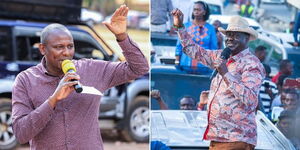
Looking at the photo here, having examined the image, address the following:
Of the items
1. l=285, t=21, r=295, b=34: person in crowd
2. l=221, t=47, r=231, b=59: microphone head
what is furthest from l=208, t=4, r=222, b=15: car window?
l=221, t=47, r=231, b=59: microphone head

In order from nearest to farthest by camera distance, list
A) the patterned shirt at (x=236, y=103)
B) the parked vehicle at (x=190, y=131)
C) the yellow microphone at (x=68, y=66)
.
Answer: the yellow microphone at (x=68, y=66) → the patterned shirt at (x=236, y=103) → the parked vehicle at (x=190, y=131)

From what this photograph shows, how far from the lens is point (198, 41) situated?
4727 millimetres

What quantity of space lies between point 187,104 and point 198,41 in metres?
0.53

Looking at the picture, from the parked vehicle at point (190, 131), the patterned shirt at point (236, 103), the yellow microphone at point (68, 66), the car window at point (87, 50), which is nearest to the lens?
the yellow microphone at point (68, 66)

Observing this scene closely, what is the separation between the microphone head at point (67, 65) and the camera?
10.6 feet

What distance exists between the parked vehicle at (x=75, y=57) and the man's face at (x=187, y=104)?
3764 mm

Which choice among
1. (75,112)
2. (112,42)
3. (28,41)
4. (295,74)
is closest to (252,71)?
(295,74)

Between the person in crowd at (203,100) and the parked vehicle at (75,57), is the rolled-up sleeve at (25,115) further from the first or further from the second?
the parked vehicle at (75,57)

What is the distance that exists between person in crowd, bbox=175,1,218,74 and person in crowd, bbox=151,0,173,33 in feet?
0.60

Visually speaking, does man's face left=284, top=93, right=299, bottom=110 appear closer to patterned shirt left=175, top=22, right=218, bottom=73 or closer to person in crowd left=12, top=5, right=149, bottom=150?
patterned shirt left=175, top=22, right=218, bottom=73

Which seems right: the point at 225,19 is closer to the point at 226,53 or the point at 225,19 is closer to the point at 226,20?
the point at 226,20

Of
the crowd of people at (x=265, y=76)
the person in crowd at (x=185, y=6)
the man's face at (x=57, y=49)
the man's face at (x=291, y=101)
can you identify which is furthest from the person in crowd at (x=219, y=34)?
the man's face at (x=57, y=49)

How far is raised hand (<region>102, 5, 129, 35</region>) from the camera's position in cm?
349

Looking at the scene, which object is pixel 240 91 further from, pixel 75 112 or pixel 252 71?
pixel 75 112
